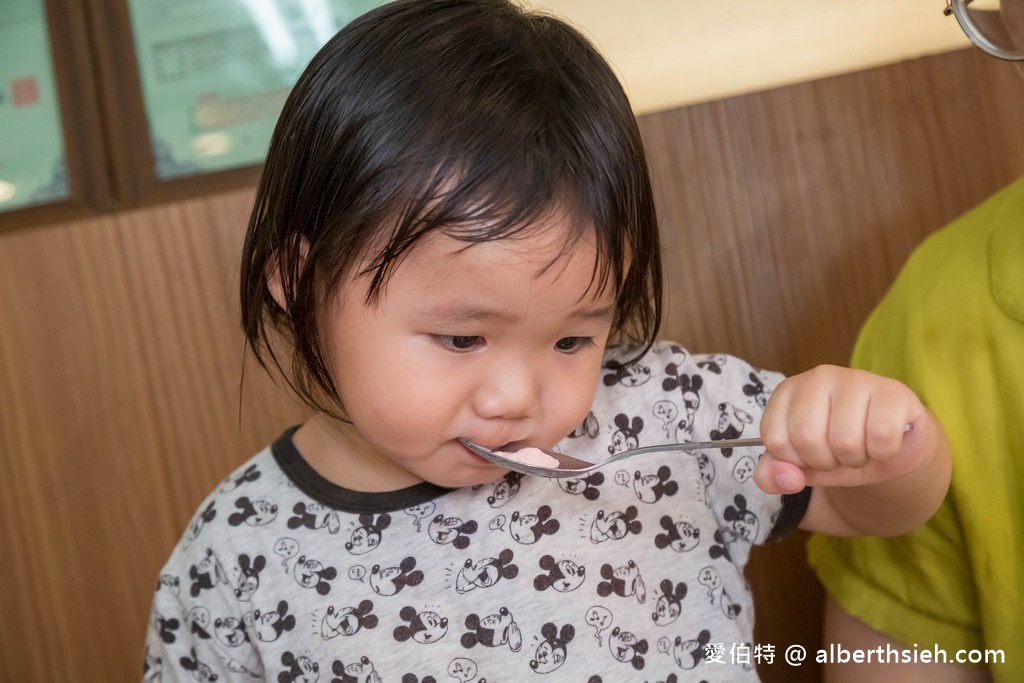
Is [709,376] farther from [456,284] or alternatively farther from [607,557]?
[456,284]

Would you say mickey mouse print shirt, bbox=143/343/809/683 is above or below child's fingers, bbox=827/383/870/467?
below

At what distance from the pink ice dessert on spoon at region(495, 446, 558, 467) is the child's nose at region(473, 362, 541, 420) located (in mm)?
57

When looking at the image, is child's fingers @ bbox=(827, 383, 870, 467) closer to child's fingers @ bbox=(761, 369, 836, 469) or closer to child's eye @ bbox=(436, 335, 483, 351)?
child's fingers @ bbox=(761, 369, 836, 469)

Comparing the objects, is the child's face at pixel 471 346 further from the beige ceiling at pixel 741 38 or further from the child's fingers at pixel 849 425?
the beige ceiling at pixel 741 38

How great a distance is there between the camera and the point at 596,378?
31.9 inches

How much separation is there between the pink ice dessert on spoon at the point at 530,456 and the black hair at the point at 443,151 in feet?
0.51

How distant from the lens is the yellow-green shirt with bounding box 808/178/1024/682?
0.85 meters

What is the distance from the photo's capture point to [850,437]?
65 cm

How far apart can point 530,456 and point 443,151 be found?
0.27m

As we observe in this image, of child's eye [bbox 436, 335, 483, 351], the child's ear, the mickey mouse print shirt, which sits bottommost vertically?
the mickey mouse print shirt

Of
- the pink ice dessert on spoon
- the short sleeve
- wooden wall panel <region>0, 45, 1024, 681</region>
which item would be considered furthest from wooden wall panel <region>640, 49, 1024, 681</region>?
the pink ice dessert on spoon

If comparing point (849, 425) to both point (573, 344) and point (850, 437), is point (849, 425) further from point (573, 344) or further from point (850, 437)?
point (573, 344)

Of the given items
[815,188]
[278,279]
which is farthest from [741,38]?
[278,279]

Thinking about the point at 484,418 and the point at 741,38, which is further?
the point at 741,38
